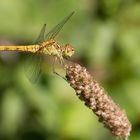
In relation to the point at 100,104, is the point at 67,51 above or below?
above

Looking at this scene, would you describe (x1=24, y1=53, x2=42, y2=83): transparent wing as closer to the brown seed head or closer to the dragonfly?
the dragonfly

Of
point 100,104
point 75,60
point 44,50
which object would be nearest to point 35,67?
point 44,50

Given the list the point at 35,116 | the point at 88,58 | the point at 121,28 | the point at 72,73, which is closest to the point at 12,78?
the point at 35,116

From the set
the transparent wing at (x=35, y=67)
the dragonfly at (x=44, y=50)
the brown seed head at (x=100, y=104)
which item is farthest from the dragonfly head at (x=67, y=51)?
the brown seed head at (x=100, y=104)

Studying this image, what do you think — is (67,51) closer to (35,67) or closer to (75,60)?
(35,67)

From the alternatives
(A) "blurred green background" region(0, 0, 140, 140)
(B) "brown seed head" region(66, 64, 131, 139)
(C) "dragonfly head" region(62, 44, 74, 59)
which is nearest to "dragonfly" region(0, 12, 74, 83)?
(C) "dragonfly head" region(62, 44, 74, 59)

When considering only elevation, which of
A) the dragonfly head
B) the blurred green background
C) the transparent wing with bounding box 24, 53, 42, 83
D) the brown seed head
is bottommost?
the brown seed head

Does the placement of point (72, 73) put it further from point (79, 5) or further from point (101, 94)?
point (79, 5)

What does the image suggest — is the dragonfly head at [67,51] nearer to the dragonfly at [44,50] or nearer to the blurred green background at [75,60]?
the dragonfly at [44,50]
